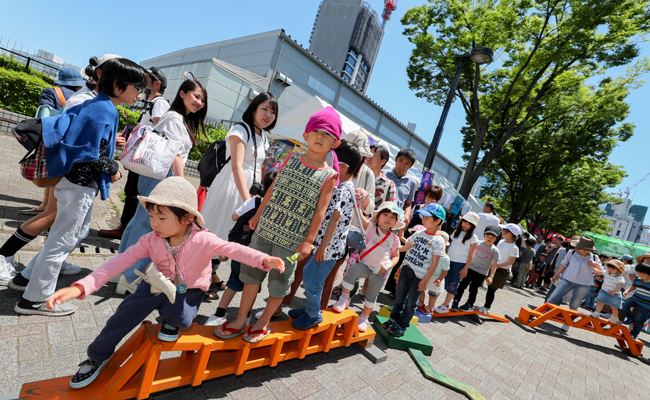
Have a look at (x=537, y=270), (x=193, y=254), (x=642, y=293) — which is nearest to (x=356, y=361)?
(x=193, y=254)

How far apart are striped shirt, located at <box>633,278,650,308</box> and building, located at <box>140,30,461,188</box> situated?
12.9m

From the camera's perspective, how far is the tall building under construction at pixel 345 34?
6075cm

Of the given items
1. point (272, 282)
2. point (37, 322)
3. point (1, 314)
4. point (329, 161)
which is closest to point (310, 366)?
point (272, 282)

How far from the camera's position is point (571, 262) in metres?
6.39

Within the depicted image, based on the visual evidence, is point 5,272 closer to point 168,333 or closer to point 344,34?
point 168,333

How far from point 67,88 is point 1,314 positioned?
10.2ft

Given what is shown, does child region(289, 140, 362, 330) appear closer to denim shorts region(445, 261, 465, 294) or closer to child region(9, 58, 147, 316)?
child region(9, 58, 147, 316)

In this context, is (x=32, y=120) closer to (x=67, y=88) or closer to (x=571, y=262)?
(x=67, y=88)

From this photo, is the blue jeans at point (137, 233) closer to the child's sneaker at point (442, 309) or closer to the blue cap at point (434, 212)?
the blue cap at point (434, 212)

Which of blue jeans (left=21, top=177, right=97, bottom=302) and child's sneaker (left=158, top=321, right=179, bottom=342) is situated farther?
blue jeans (left=21, top=177, right=97, bottom=302)

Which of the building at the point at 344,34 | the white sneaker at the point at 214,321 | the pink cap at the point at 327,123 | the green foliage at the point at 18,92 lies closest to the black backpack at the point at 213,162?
the pink cap at the point at 327,123

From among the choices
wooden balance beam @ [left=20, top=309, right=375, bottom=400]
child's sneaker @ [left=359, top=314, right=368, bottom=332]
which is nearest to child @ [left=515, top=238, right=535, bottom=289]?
child's sneaker @ [left=359, top=314, right=368, bottom=332]

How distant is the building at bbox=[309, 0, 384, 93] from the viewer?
60.8 metres

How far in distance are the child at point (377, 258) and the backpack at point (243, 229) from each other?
1.16 m
